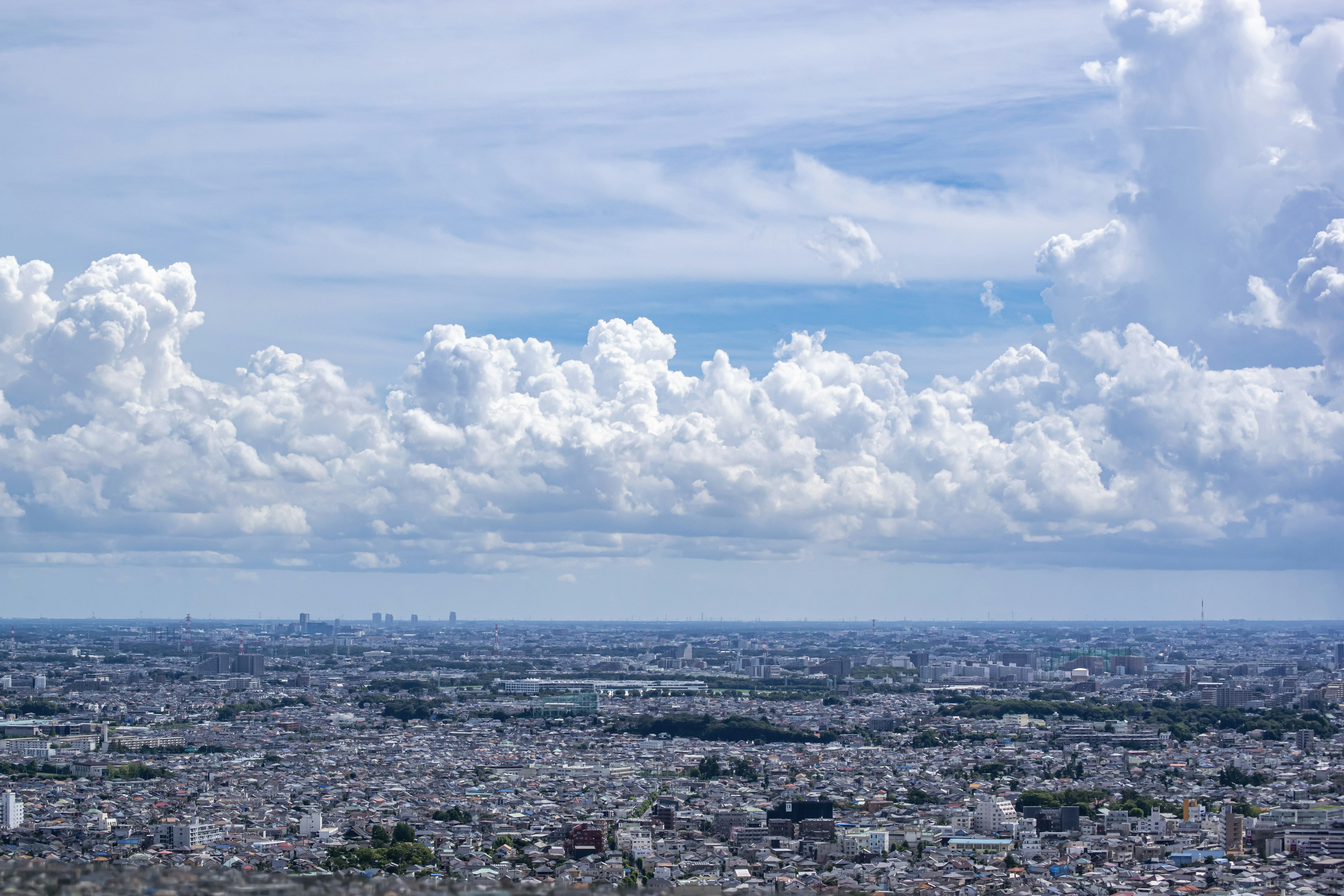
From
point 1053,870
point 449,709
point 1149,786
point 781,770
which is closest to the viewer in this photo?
point 1053,870

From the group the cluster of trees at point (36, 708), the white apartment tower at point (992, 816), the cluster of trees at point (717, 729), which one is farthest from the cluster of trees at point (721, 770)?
the cluster of trees at point (36, 708)

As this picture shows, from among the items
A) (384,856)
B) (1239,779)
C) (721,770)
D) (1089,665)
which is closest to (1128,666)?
(1089,665)

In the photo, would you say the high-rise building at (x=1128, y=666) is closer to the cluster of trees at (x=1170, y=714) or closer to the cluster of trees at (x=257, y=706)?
the cluster of trees at (x=1170, y=714)

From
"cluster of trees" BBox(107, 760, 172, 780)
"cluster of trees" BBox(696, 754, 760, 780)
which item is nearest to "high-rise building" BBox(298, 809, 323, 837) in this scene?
"cluster of trees" BBox(107, 760, 172, 780)

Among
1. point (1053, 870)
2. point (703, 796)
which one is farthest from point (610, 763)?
point (1053, 870)

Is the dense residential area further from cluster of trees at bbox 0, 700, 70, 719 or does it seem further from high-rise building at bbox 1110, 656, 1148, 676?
high-rise building at bbox 1110, 656, 1148, 676

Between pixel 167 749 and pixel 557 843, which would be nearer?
pixel 557 843

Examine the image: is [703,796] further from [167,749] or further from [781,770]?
[167,749]

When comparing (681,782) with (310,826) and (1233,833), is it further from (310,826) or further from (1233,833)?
(1233,833)
